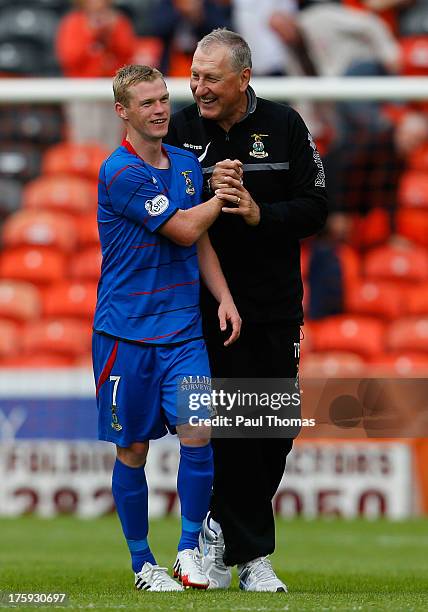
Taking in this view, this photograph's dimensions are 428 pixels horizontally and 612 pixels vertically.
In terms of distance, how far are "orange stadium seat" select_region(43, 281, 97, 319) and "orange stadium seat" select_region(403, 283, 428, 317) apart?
2.86m

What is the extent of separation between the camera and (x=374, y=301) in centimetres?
1331

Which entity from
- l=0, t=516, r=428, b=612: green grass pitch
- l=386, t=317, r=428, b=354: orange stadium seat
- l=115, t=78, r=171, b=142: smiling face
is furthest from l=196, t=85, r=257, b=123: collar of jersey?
l=386, t=317, r=428, b=354: orange stadium seat

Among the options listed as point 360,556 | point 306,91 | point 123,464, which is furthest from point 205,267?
point 306,91

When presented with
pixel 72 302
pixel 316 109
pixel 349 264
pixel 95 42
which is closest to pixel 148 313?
pixel 72 302

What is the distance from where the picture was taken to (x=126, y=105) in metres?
5.66

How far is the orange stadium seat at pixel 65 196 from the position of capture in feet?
47.1

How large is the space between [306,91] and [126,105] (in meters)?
6.10

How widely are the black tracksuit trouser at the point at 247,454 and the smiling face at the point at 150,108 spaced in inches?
35.6

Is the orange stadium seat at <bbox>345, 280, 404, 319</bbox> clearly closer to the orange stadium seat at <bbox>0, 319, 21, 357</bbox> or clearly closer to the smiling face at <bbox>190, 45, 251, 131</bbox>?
the orange stadium seat at <bbox>0, 319, 21, 357</bbox>

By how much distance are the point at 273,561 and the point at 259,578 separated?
8.28 ft

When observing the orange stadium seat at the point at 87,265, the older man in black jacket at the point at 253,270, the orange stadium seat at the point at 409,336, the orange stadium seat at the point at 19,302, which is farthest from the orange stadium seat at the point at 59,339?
the older man in black jacket at the point at 253,270

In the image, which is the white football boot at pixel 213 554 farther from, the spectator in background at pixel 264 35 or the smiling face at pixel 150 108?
the spectator in background at pixel 264 35

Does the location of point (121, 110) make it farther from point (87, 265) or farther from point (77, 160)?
point (77, 160)

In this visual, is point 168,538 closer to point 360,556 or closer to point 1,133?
point 360,556
